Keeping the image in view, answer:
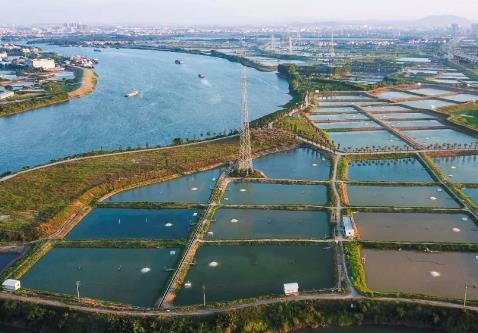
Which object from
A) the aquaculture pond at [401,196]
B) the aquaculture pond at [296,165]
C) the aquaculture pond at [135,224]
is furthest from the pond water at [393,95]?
the aquaculture pond at [135,224]

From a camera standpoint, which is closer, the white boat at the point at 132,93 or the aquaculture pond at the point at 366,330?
the aquaculture pond at the point at 366,330

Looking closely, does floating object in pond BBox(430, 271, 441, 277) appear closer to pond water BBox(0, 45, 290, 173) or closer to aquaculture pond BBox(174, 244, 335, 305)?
aquaculture pond BBox(174, 244, 335, 305)

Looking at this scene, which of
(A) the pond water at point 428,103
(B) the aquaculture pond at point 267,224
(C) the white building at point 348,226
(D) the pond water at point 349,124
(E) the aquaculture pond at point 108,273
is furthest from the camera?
(A) the pond water at point 428,103

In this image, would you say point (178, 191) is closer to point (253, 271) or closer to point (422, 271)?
point (253, 271)

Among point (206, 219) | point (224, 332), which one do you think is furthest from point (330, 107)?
point (224, 332)

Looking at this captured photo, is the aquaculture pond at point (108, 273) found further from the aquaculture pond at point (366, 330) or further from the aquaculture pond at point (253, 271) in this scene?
the aquaculture pond at point (366, 330)

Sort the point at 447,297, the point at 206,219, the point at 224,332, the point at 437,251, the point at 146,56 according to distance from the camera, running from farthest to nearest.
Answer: the point at 146,56
the point at 206,219
the point at 437,251
the point at 447,297
the point at 224,332

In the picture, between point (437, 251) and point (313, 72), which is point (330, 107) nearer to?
point (313, 72)
